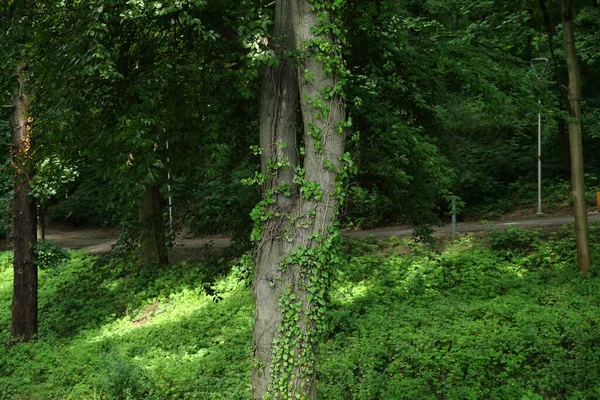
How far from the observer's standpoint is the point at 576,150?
12312 millimetres

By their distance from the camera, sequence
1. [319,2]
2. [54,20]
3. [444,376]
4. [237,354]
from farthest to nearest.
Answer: [237,354], [444,376], [54,20], [319,2]

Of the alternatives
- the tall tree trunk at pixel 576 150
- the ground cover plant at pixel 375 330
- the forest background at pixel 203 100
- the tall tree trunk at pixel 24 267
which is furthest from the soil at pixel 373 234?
the forest background at pixel 203 100

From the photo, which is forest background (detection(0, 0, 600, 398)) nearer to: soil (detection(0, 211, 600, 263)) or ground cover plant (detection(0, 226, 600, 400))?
ground cover plant (detection(0, 226, 600, 400))

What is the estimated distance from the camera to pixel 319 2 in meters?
5.98

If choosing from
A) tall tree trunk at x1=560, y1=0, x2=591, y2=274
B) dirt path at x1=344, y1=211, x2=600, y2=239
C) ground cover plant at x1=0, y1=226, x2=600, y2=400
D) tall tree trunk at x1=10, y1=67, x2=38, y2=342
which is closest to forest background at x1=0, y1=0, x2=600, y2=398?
ground cover plant at x1=0, y1=226, x2=600, y2=400

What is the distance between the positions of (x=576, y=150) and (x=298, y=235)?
847 cm

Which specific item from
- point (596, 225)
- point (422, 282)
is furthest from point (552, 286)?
point (596, 225)

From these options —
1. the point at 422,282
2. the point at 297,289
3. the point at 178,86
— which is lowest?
the point at 422,282

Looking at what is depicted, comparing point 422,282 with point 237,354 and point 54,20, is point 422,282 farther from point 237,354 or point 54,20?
point 54,20

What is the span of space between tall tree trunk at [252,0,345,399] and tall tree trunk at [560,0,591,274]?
7.96 meters

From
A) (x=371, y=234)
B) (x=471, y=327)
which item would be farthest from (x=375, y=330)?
(x=371, y=234)

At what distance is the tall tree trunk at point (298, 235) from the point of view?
5.99 meters

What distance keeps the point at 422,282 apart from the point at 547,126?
11575 millimetres

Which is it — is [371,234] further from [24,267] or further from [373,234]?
[24,267]
